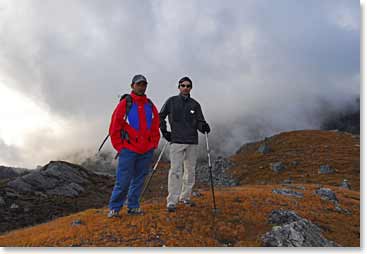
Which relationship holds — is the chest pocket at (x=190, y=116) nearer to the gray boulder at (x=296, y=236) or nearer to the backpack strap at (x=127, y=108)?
the backpack strap at (x=127, y=108)

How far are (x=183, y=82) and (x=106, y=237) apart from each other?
3276 mm

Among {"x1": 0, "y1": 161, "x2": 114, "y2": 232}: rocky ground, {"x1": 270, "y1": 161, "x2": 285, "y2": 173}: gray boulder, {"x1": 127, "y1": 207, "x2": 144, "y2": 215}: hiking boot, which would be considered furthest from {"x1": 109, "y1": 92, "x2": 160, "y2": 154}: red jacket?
{"x1": 270, "y1": 161, "x2": 285, "y2": 173}: gray boulder

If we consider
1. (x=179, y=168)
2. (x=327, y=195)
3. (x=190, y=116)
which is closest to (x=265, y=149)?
(x=327, y=195)

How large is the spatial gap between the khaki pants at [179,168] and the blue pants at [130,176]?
500 mm

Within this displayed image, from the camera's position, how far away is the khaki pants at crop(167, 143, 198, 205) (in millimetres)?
7109

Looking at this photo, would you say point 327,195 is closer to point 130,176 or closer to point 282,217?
point 282,217

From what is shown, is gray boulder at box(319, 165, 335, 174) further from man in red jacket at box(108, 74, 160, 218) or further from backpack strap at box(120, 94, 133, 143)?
backpack strap at box(120, 94, 133, 143)

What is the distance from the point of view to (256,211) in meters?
7.57

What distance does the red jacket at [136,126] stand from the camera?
21.4 feet

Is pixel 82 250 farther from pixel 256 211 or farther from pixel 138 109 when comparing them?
pixel 256 211

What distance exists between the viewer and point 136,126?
6648 mm

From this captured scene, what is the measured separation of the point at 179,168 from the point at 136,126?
1.26 metres

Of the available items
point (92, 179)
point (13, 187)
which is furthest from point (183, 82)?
point (92, 179)

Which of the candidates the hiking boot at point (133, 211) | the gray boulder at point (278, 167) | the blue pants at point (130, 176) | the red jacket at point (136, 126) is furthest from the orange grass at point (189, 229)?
the gray boulder at point (278, 167)
